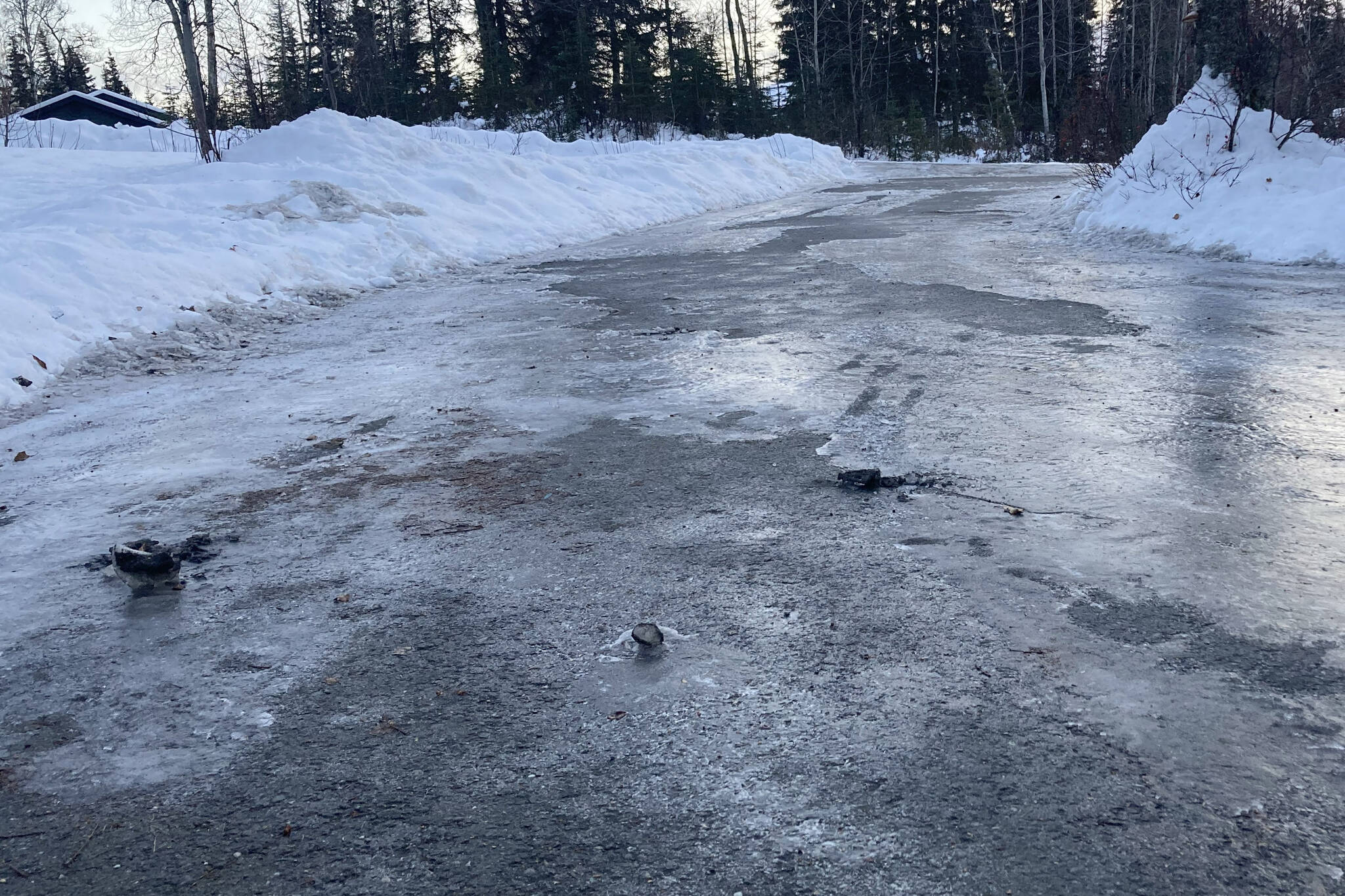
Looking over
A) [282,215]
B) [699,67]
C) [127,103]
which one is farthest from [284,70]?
[282,215]

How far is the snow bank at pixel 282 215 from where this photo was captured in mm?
7734

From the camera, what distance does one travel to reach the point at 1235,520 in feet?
11.5

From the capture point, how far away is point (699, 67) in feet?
128

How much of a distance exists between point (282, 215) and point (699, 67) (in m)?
30.4

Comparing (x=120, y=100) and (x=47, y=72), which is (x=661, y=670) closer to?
(x=120, y=100)

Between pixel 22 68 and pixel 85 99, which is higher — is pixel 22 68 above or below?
above

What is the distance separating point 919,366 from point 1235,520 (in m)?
2.52

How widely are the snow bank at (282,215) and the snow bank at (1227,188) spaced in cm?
679

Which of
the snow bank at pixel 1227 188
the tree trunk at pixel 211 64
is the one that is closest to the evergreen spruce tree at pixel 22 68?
the tree trunk at pixel 211 64

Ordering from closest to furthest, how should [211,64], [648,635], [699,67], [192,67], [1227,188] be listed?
1. [648,635]
2. [1227,188]
3. [192,67]
4. [211,64]
5. [699,67]

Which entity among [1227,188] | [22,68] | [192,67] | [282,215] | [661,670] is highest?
[22,68]

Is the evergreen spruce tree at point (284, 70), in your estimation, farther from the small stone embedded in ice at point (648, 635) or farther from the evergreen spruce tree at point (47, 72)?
the small stone embedded in ice at point (648, 635)

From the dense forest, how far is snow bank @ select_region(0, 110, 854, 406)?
28.5 feet

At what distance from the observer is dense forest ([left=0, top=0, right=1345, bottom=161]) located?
3609cm
